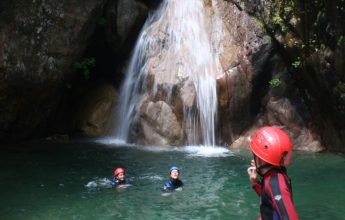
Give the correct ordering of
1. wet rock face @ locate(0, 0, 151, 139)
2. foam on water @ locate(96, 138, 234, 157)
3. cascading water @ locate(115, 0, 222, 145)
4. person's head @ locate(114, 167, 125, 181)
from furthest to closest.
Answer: cascading water @ locate(115, 0, 222, 145)
wet rock face @ locate(0, 0, 151, 139)
foam on water @ locate(96, 138, 234, 157)
person's head @ locate(114, 167, 125, 181)

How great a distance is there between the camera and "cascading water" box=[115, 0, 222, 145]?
14.2 m

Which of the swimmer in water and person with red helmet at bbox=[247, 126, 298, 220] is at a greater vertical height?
person with red helmet at bbox=[247, 126, 298, 220]

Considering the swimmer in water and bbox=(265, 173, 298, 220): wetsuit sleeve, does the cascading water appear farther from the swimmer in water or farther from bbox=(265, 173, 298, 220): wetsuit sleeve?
bbox=(265, 173, 298, 220): wetsuit sleeve

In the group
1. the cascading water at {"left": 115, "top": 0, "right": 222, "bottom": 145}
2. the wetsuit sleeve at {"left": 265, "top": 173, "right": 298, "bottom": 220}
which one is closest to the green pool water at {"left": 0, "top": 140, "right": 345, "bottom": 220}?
the cascading water at {"left": 115, "top": 0, "right": 222, "bottom": 145}

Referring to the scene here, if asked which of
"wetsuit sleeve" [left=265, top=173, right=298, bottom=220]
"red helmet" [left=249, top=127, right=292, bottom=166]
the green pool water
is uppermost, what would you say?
"red helmet" [left=249, top=127, right=292, bottom=166]

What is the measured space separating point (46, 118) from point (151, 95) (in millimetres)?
3635

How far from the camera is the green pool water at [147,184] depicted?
305 inches

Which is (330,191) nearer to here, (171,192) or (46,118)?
(171,192)

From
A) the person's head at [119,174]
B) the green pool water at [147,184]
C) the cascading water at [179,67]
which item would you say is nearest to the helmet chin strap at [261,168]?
the green pool water at [147,184]

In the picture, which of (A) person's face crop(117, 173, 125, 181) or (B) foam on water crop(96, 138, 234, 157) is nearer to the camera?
(A) person's face crop(117, 173, 125, 181)

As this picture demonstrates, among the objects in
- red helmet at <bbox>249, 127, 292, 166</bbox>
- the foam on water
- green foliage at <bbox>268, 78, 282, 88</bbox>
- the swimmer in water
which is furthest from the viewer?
green foliage at <bbox>268, 78, 282, 88</bbox>

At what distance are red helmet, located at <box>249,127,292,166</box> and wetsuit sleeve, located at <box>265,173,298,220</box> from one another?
0.11 meters

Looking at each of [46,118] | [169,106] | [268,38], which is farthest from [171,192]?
[46,118]

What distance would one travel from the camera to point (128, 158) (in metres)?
12.2
